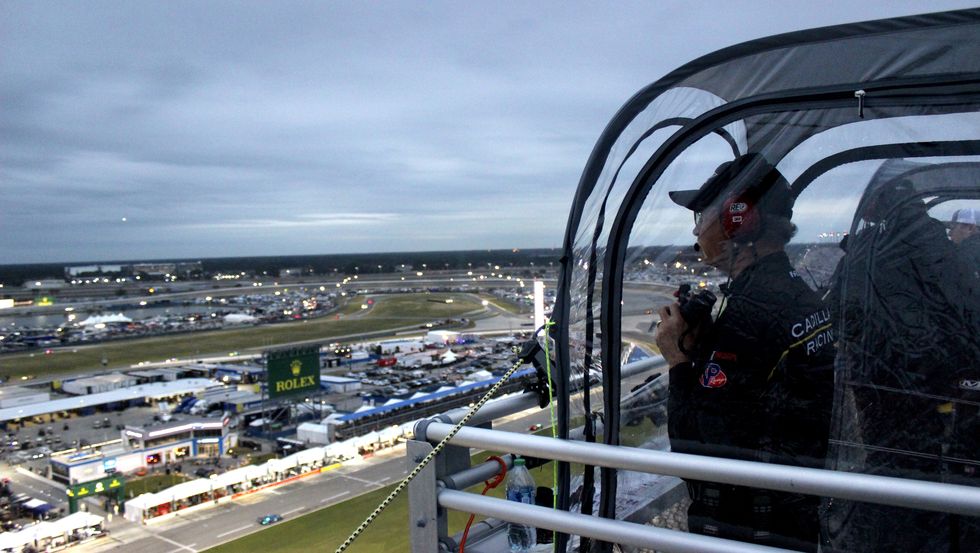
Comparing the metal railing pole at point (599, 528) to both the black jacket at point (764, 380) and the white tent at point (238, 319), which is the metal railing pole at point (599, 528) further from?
the white tent at point (238, 319)

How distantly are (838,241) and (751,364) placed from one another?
408mm

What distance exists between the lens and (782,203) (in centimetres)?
182

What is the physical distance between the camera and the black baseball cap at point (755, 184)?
1808 millimetres

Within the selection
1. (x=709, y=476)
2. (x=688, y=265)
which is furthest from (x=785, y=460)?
(x=688, y=265)

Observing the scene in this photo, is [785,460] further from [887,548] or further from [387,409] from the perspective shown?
[387,409]

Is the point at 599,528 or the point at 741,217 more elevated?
the point at 741,217

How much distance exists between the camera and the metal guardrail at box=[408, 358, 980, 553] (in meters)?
1.20

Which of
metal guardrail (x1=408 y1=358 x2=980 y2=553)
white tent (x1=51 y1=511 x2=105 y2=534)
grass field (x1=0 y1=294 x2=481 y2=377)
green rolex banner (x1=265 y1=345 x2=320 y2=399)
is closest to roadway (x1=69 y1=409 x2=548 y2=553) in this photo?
white tent (x1=51 y1=511 x2=105 y2=534)

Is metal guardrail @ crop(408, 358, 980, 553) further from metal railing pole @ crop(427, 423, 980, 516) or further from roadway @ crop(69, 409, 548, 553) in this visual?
roadway @ crop(69, 409, 548, 553)

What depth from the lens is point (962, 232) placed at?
1598 millimetres

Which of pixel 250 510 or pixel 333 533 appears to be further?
pixel 250 510

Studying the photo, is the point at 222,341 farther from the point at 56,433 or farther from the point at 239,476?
the point at 239,476

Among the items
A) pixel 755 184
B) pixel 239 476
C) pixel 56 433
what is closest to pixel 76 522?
pixel 239 476

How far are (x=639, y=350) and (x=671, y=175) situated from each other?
1.78 feet
